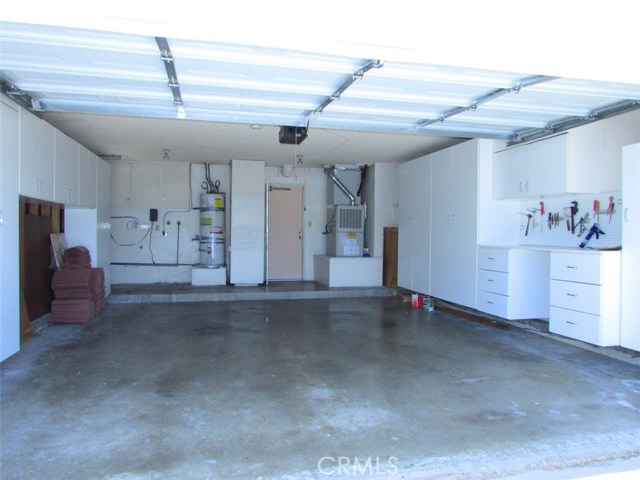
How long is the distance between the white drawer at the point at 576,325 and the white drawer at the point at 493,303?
0.63m

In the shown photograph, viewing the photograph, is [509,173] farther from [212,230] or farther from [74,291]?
[74,291]

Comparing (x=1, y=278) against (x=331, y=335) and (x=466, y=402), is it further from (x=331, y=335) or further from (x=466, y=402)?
(x=466, y=402)

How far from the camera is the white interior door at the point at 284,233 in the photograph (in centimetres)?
886

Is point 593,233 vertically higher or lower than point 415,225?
lower

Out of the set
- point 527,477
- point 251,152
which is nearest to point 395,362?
point 527,477

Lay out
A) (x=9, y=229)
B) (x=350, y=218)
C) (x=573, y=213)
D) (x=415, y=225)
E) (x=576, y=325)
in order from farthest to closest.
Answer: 1. (x=350, y=218)
2. (x=415, y=225)
3. (x=573, y=213)
4. (x=576, y=325)
5. (x=9, y=229)

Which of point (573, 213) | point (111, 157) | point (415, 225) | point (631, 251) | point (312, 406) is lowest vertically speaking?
point (312, 406)

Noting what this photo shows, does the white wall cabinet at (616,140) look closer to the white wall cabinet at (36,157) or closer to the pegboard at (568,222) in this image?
the pegboard at (568,222)

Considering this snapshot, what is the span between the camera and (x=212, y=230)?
314 inches

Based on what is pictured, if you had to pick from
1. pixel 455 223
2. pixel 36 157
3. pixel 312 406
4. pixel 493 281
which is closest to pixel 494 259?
pixel 493 281

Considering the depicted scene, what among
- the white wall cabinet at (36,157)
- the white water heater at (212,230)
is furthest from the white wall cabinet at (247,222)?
the white wall cabinet at (36,157)

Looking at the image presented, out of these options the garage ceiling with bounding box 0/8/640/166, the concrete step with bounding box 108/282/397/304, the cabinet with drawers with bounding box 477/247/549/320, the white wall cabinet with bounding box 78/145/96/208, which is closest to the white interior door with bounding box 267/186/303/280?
the concrete step with bounding box 108/282/397/304

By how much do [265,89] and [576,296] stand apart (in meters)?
3.44

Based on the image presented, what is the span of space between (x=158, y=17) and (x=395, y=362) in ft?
10.4
